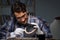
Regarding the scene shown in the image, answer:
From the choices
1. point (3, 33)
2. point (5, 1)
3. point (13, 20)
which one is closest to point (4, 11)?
point (5, 1)

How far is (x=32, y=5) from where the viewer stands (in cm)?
244

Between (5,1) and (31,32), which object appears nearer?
(31,32)

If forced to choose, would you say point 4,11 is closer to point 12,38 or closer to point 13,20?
point 13,20

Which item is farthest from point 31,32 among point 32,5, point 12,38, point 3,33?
point 32,5

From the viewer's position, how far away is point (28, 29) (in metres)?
1.27

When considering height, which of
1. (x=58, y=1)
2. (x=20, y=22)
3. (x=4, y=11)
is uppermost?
(x=58, y=1)

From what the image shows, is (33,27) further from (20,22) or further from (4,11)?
(4,11)

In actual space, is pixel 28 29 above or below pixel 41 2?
below

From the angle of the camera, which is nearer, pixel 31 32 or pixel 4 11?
pixel 31 32

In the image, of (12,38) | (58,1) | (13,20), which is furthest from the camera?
(58,1)

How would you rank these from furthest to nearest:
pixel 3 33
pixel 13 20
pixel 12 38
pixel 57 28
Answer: pixel 13 20
pixel 3 33
pixel 12 38
pixel 57 28

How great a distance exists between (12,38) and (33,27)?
206mm

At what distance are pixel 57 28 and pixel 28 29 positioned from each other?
32cm

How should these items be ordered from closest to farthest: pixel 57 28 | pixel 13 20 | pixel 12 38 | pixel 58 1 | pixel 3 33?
1. pixel 57 28
2. pixel 12 38
3. pixel 3 33
4. pixel 13 20
5. pixel 58 1
